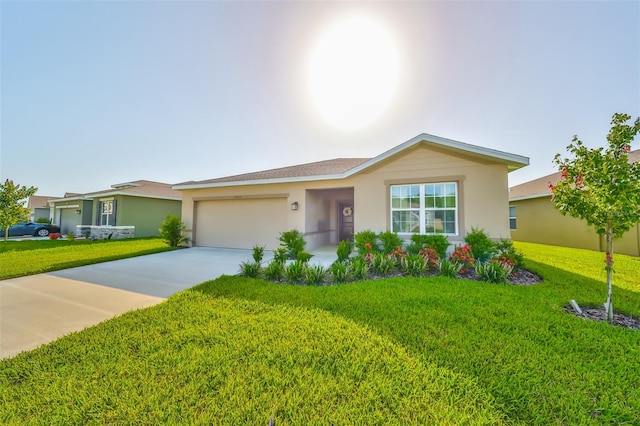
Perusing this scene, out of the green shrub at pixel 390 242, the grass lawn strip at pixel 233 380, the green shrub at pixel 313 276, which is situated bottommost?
the grass lawn strip at pixel 233 380

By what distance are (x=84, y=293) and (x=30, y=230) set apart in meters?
24.2

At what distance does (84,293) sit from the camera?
538 centimetres

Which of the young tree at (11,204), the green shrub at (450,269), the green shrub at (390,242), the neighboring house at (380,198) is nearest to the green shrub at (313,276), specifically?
the green shrub at (390,242)

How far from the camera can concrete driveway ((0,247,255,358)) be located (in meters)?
3.75

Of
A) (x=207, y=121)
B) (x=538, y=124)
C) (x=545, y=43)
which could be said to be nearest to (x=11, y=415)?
(x=207, y=121)

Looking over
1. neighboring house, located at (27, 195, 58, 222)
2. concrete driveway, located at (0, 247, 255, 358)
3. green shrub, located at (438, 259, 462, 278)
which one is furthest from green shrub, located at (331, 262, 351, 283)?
neighboring house, located at (27, 195, 58, 222)

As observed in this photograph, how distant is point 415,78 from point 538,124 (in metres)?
5.22

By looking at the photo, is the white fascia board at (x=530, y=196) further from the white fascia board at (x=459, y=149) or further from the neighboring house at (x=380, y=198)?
the neighboring house at (x=380, y=198)

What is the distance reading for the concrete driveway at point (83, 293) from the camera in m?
3.75

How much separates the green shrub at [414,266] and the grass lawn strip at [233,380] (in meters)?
3.70

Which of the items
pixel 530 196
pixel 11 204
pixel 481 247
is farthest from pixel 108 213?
pixel 530 196

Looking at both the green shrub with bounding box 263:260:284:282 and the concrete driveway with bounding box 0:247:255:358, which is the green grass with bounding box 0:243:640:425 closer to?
the concrete driveway with bounding box 0:247:255:358

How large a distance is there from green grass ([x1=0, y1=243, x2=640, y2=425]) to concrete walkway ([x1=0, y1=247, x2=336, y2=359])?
2.17 feet

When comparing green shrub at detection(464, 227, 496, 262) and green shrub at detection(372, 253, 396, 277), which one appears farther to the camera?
green shrub at detection(464, 227, 496, 262)
